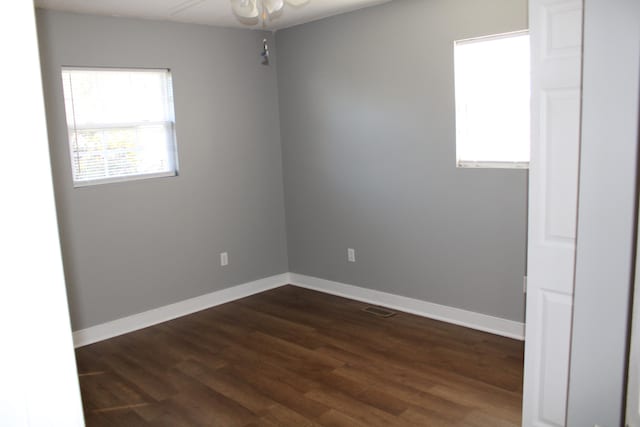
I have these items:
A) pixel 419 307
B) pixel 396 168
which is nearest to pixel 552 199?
pixel 396 168

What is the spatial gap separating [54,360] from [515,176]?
134 inches

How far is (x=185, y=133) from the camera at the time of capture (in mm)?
4699

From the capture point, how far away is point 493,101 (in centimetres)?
387

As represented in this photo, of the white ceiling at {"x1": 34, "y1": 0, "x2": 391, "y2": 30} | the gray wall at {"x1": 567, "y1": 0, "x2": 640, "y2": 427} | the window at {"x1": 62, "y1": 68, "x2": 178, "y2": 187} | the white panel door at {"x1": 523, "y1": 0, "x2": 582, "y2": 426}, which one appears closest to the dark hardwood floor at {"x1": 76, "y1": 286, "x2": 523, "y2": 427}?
the white panel door at {"x1": 523, "y1": 0, "x2": 582, "y2": 426}

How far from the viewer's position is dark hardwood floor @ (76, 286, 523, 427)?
305 cm

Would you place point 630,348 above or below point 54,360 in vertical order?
below

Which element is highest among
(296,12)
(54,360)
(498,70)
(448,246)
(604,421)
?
(296,12)

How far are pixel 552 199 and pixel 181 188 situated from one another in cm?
324

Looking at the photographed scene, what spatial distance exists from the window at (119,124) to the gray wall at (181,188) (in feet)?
0.30

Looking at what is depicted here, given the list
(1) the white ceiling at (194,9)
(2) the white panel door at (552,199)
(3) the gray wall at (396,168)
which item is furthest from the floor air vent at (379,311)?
(1) the white ceiling at (194,9)

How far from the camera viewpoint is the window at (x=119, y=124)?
415 centimetres

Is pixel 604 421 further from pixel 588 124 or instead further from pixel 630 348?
pixel 588 124

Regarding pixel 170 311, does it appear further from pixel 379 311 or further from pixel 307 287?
pixel 379 311

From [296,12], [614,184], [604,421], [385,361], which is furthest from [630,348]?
[296,12]
